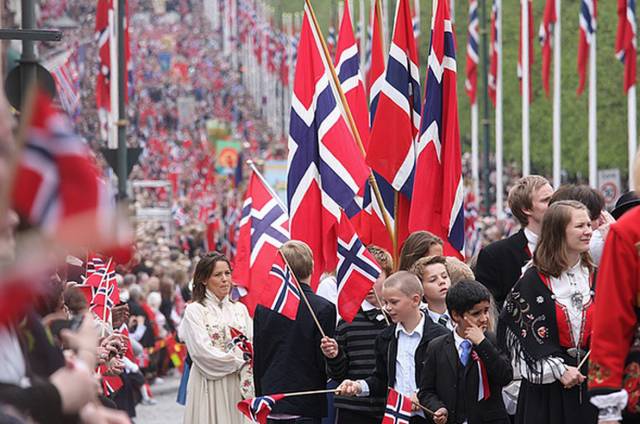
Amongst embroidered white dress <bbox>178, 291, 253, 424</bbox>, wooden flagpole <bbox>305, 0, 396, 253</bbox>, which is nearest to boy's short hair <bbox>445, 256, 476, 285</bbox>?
wooden flagpole <bbox>305, 0, 396, 253</bbox>

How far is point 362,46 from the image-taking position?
45.5 m

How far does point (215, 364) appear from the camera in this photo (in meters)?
10.3

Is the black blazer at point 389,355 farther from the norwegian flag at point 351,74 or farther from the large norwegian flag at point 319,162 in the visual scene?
the norwegian flag at point 351,74

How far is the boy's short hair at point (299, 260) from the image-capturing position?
30.4ft

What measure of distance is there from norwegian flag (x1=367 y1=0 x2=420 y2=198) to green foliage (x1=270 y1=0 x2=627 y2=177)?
29027mm

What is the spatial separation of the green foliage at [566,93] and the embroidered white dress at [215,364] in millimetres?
30019

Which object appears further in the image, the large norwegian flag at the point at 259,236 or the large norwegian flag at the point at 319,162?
the large norwegian flag at the point at 319,162

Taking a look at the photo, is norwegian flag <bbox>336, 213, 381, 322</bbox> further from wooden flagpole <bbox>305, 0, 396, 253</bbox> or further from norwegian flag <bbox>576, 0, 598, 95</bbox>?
norwegian flag <bbox>576, 0, 598, 95</bbox>

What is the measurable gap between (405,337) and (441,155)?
2893mm

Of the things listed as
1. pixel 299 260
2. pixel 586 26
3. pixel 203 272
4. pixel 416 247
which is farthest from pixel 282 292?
pixel 586 26

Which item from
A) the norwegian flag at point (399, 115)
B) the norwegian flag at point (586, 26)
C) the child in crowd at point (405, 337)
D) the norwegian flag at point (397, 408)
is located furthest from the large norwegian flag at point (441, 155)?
the norwegian flag at point (586, 26)

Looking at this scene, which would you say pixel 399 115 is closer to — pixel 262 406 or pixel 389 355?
pixel 262 406

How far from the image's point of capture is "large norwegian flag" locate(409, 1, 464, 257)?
10258mm

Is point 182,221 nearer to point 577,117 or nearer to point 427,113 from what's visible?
point 577,117
